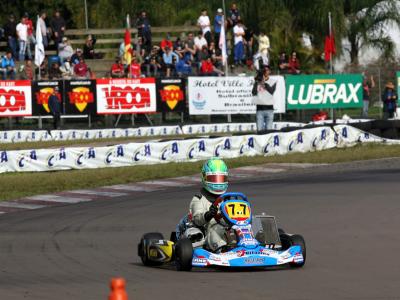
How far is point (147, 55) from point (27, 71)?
4.18m

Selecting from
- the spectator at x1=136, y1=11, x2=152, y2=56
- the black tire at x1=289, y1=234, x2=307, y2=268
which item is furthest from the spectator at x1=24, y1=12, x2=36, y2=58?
the black tire at x1=289, y1=234, x2=307, y2=268

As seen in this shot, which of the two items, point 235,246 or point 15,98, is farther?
point 15,98

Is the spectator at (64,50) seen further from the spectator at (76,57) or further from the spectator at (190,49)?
the spectator at (190,49)

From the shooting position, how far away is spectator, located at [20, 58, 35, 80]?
1362 inches

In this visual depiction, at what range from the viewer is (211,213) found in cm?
962

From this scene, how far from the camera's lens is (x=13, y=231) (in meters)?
13.2

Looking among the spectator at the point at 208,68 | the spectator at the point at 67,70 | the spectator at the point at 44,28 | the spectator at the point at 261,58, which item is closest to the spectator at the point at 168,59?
the spectator at the point at 208,68

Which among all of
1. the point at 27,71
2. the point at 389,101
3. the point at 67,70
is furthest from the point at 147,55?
the point at 389,101

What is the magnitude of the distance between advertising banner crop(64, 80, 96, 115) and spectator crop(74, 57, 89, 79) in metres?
0.69

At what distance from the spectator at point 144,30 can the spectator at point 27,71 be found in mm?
3647

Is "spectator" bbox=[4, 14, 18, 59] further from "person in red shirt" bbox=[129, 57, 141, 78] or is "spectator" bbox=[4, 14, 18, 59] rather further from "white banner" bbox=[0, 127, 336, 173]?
"white banner" bbox=[0, 127, 336, 173]

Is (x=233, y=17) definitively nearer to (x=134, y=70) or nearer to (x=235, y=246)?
(x=134, y=70)

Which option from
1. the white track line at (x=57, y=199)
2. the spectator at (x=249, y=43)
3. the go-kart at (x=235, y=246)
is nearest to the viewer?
the go-kart at (x=235, y=246)

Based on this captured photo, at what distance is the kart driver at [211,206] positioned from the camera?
9586mm
